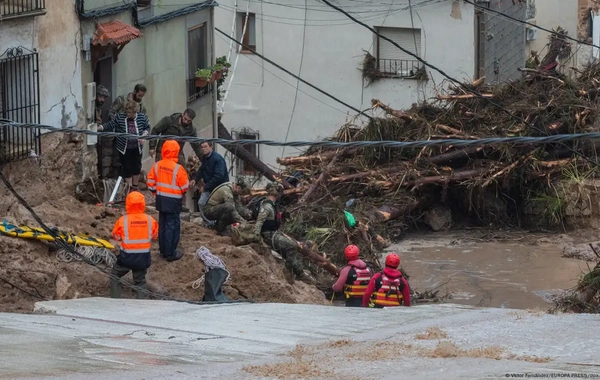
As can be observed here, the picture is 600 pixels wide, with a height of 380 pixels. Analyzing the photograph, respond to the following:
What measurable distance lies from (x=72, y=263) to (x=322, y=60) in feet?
55.3

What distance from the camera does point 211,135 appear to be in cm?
2339

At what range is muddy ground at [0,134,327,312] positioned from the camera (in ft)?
43.2

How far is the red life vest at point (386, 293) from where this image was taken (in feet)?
40.2

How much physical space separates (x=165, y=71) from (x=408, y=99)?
31.1ft

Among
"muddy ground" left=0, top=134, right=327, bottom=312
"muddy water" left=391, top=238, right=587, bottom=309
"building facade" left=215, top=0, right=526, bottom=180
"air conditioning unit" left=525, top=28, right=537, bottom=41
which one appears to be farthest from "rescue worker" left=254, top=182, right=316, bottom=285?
"air conditioning unit" left=525, top=28, right=537, bottom=41

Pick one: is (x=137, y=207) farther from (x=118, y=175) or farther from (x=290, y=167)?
(x=290, y=167)

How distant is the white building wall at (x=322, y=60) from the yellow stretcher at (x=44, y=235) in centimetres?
1490

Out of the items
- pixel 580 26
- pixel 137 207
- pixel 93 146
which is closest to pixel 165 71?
pixel 93 146

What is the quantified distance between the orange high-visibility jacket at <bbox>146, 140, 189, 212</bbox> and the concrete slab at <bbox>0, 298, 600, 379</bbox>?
2.43 meters

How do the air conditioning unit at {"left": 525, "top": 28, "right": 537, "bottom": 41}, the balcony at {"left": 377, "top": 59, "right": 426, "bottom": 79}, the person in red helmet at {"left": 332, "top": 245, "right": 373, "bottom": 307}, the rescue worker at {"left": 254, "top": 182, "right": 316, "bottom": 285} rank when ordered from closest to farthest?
the person in red helmet at {"left": 332, "top": 245, "right": 373, "bottom": 307}, the rescue worker at {"left": 254, "top": 182, "right": 316, "bottom": 285}, the balcony at {"left": 377, "top": 59, "right": 426, "bottom": 79}, the air conditioning unit at {"left": 525, "top": 28, "right": 537, "bottom": 41}

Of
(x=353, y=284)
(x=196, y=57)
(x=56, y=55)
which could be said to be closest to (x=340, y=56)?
(x=196, y=57)

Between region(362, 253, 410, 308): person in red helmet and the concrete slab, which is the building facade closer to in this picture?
region(362, 253, 410, 308): person in red helmet

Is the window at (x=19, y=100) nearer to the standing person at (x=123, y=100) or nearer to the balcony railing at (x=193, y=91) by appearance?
the standing person at (x=123, y=100)

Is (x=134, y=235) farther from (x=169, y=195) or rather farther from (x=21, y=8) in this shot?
(x=21, y=8)
